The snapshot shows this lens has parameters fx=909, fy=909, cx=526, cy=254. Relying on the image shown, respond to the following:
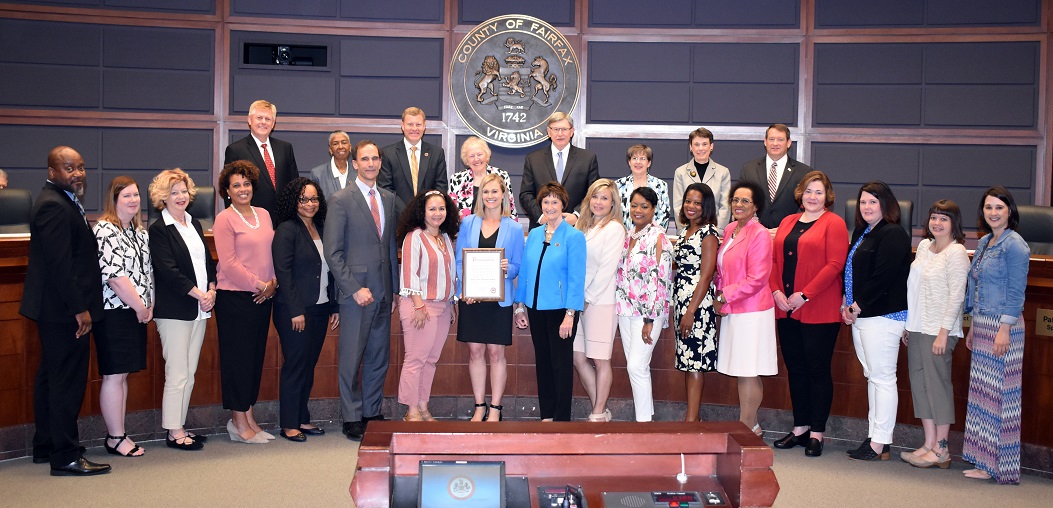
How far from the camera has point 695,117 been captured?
8.07 metres

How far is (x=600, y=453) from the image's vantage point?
2461 millimetres

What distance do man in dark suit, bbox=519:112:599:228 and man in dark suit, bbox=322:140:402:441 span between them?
98 centimetres

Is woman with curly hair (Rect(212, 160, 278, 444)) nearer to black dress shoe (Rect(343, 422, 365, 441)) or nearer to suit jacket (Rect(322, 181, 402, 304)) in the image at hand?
suit jacket (Rect(322, 181, 402, 304))

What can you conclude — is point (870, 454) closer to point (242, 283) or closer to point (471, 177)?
point (471, 177)

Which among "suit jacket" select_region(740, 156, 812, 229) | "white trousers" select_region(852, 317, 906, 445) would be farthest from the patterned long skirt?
"suit jacket" select_region(740, 156, 812, 229)

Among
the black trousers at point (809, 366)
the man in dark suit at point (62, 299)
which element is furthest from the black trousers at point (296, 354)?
the black trousers at point (809, 366)

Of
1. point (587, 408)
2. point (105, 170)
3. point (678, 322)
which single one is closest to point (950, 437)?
point (678, 322)

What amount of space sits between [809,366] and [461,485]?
3.56 meters

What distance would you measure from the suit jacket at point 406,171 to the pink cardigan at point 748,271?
204 cm

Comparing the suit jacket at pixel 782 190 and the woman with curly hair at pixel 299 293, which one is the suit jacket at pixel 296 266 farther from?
the suit jacket at pixel 782 190

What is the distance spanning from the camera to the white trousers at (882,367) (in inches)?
200

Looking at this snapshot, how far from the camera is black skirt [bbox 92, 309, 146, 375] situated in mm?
4797

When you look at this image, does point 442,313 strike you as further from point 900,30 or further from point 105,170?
point 900,30

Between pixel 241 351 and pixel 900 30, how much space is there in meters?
6.03
